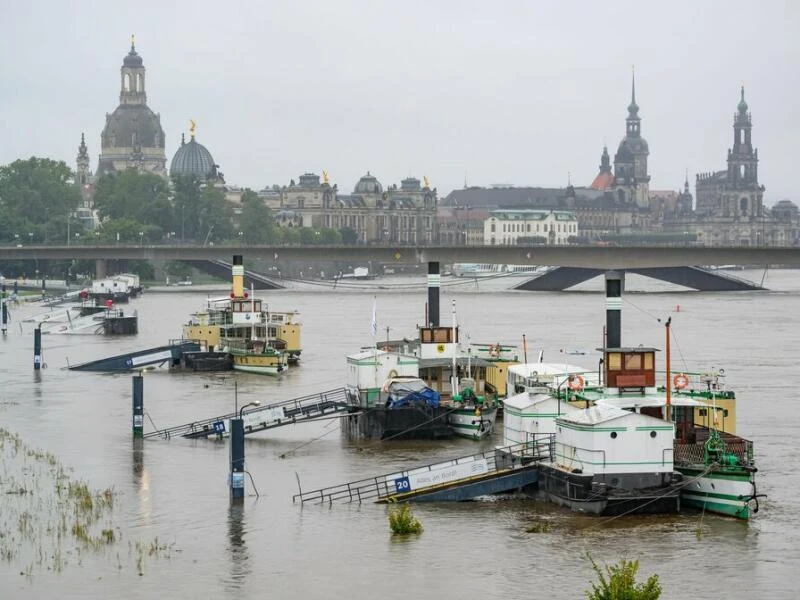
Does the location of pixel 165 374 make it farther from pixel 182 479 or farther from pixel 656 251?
pixel 656 251

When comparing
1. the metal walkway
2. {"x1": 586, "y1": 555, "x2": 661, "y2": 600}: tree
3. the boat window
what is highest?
the boat window

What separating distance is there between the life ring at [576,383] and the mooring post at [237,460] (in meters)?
7.52

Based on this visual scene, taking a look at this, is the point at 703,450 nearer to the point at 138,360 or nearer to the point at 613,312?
the point at 613,312

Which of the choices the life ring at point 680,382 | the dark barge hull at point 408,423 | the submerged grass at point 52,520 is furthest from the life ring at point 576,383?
the submerged grass at point 52,520

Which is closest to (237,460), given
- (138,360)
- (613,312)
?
(613,312)

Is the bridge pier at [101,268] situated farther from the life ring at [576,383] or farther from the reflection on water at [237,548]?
the reflection on water at [237,548]

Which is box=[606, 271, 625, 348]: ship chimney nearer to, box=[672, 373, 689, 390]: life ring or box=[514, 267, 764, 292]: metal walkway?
box=[672, 373, 689, 390]: life ring

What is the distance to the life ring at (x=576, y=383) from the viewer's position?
1563 inches

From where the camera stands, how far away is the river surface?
31.2 meters

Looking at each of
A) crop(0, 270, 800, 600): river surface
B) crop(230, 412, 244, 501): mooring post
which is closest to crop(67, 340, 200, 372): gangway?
crop(0, 270, 800, 600): river surface

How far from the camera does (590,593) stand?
29.9 metres

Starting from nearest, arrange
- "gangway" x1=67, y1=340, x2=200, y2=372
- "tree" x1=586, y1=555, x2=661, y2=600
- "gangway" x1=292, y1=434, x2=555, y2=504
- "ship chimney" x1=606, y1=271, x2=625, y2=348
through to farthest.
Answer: "tree" x1=586, y1=555, x2=661, y2=600 < "gangway" x1=292, y1=434, x2=555, y2=504 < "ship chimney" x1=606, y1=271, x2=625, y2=348 < "gangway" x1=67, y1=340, x2=200, y2=372

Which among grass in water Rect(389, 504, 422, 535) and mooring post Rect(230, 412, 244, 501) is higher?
mooring post Rect(230, 412, 244, 501)

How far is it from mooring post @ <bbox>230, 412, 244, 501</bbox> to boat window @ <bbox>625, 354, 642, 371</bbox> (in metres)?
8.26
